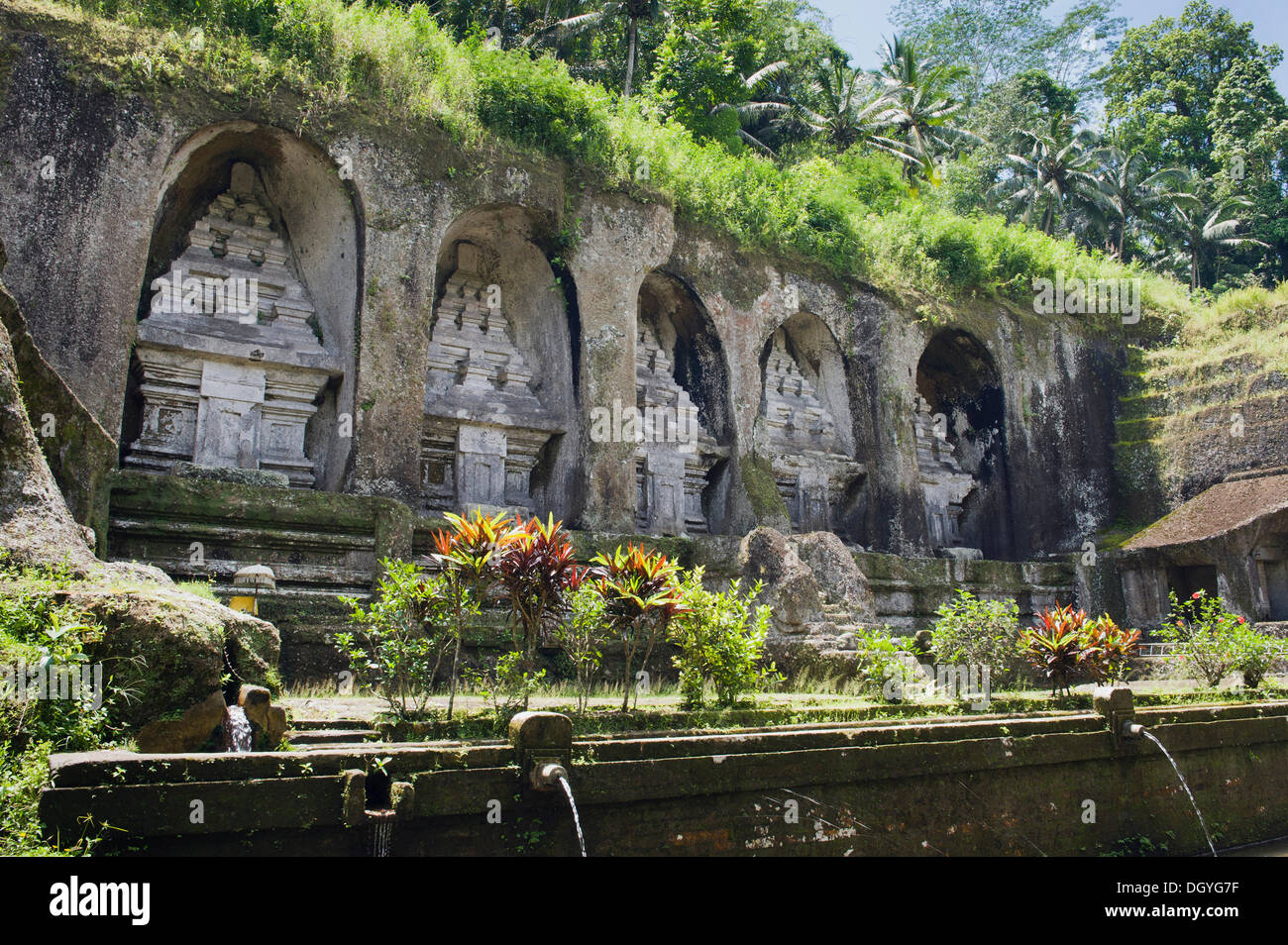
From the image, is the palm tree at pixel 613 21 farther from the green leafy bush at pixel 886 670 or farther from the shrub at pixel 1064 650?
the green leafy bush at pixel 886 670

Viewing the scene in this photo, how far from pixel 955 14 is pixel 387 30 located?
31861mm

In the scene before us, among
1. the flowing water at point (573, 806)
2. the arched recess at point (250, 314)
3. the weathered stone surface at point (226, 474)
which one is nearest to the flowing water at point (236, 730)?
the flowing water at point (573, 806)

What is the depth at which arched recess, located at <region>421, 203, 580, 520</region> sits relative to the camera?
41.3ft

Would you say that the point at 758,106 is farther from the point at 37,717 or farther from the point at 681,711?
the point at 37,717

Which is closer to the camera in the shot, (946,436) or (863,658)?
(863,658)

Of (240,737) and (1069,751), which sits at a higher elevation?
(240,737)

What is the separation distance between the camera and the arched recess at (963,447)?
17062 mm

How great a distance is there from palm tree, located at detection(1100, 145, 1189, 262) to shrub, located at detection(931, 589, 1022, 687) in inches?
1096

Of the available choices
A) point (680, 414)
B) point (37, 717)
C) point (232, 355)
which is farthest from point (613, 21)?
point (37, 717)

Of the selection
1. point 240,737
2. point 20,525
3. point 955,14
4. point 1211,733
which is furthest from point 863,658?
point 955,14

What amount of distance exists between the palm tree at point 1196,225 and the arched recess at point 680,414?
2424 cm

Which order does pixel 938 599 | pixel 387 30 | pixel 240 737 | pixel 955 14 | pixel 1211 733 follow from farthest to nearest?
1. pixel 955 14
2. pixel 938 599
3. pixel 387 30
4. pixel 1211 733
5. pixel 240 737

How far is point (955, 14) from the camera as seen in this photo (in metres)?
37.2
